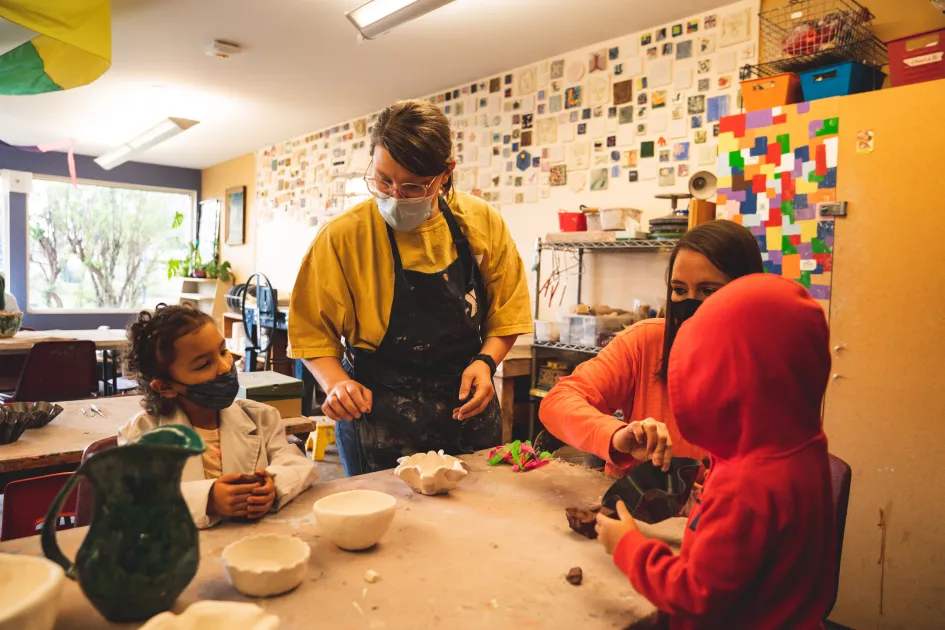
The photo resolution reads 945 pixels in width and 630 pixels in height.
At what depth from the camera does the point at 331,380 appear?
5.16ft

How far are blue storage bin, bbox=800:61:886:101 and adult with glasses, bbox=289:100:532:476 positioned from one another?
6.10 ft

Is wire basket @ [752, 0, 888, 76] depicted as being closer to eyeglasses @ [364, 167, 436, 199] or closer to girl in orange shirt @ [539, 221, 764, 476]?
girl in orange shirt @ [539, 221, 764, 476]

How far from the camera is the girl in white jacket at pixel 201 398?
1.41 metres

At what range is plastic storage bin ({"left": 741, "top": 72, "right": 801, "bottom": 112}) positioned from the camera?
2.71 m

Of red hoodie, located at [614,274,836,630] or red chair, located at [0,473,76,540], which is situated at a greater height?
red hoodie, located at [614,274,836,630]

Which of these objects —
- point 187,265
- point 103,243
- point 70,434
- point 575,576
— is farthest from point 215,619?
point 103,243

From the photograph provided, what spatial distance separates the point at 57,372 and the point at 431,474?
3419 mm

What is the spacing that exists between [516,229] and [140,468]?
3.98m

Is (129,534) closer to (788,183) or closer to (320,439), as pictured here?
(788,183)

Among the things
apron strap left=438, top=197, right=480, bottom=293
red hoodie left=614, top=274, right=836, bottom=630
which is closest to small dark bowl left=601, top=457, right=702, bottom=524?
red hoodie left=614, top=274, right=836, bottom=630

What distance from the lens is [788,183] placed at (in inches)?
100

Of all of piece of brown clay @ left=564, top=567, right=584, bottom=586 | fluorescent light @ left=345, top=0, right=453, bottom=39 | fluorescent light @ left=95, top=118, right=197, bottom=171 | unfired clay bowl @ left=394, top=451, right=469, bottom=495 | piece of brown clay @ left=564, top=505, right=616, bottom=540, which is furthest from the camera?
fluorescent light @ left=95, top=118, right=197, bottom=171

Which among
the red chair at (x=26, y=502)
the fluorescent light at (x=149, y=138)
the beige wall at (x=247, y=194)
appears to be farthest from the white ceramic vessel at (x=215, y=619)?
the beige wall at (x=247, y=194)

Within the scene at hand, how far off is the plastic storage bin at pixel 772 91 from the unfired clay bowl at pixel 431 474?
7.34 feet
